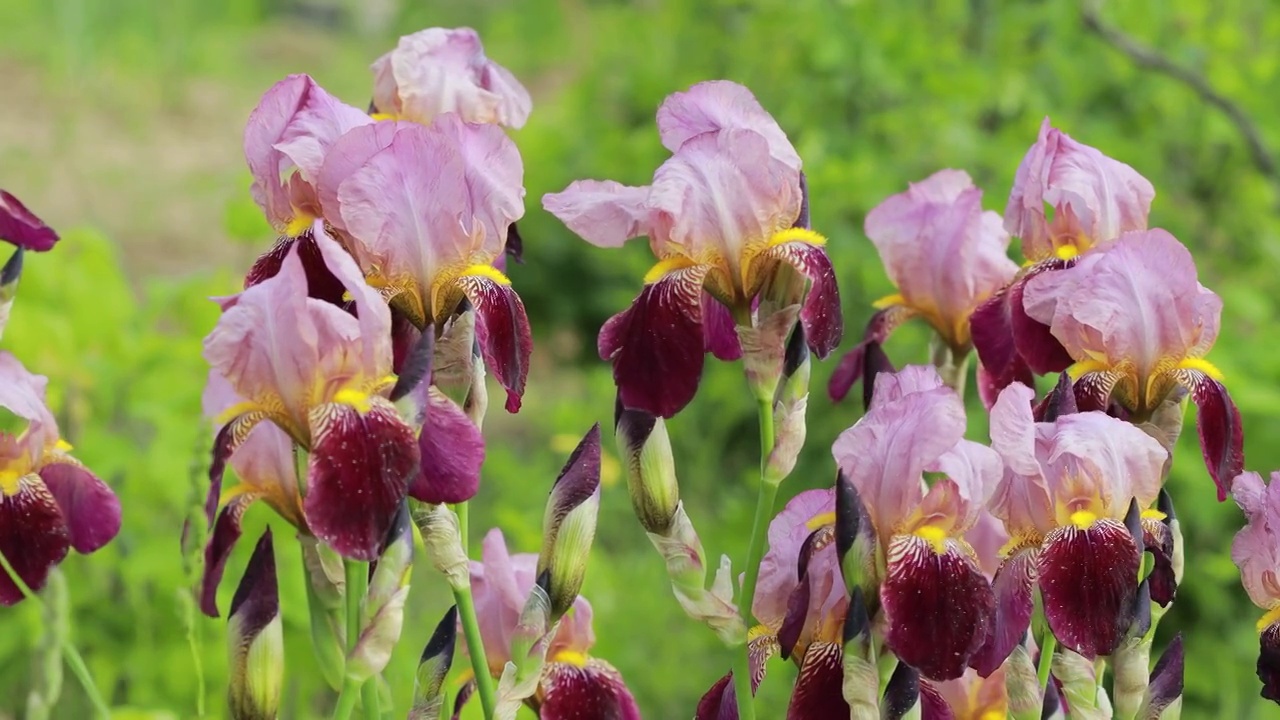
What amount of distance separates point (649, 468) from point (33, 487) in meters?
0.49

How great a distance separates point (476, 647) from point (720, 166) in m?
0.40

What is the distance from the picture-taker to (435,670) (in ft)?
3.34

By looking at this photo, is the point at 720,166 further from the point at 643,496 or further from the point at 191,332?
the point at 191,332

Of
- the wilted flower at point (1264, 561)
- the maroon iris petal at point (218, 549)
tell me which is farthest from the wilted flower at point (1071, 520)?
the maroon iris petal at point (218, 549)

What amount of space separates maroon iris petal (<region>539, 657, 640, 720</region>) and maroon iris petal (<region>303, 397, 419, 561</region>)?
33 cm

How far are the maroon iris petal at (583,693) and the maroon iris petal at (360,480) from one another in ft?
1.08

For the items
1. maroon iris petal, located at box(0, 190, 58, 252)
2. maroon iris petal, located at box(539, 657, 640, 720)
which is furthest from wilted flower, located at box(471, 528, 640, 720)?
maroon iris petal, located at box(0, 190, 58, 252)

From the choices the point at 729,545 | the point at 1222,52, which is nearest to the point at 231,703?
the point at 729,545

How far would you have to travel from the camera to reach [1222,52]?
3.46 m

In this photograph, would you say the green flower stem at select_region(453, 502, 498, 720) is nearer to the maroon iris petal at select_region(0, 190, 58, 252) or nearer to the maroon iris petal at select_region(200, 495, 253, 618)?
the maroon iris petal at select_region(200, 495, 253, 618)

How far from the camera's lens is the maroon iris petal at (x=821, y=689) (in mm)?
961

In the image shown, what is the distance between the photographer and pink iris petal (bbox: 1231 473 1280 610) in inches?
39.9

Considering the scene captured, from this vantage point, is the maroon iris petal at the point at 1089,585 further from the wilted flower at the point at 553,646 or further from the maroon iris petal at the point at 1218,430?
the wilted flower at the point at 553,646

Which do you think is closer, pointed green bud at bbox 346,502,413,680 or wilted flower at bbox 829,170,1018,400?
pointed green bud at bbox 346,502,413,680
